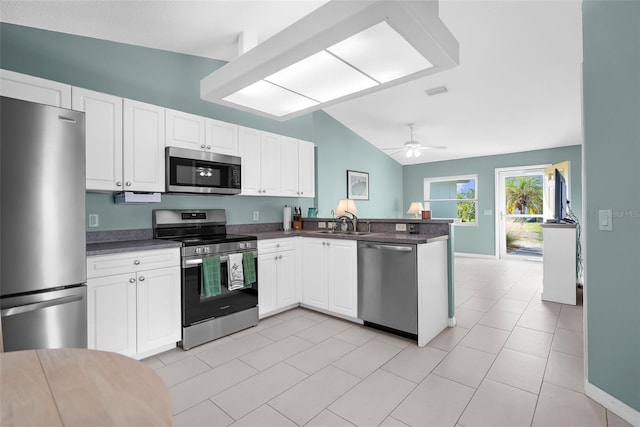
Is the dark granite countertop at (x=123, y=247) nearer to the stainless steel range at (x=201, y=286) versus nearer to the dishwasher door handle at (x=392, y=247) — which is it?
the stainless steel range at (x=201, y=286)

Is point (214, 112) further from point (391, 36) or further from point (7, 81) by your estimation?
point (391, 36)

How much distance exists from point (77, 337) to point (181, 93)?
103 inches

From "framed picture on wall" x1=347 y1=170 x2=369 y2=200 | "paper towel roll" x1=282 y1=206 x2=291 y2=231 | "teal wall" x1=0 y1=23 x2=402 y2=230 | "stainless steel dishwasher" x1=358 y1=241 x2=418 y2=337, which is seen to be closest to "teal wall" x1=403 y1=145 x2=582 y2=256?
"framed picture on wall" x1=347 y1=170 x2=369 y2=200

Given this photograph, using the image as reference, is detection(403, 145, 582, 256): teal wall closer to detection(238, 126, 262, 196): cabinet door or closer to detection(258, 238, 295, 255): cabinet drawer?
detection(258, 238, 295, 255): cabinet drawer

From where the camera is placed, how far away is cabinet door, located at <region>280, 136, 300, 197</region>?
4129 millimetres

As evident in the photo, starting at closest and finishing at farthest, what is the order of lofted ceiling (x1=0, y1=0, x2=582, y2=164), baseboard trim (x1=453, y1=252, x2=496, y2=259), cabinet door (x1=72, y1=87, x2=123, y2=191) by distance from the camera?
1. cabinet door (x1=72, y1=87, x2=123, y2=191)
2. lofted ceiling (x1=0, y1=0, x2=582, y2=164)
3. baseboard trim (x1=453, y1=252, x2=496, y2=259)

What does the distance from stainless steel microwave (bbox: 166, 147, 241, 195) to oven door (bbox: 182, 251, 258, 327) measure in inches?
30.1

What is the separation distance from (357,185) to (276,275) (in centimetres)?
368

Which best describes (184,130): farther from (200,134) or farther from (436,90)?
(436,90)

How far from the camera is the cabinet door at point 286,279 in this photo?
3570 millimetres

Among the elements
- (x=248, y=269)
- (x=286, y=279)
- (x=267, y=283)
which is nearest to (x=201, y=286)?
(x=248, y=269)

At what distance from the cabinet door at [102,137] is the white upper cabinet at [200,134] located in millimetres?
450

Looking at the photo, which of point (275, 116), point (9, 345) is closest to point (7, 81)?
point (9, 345)

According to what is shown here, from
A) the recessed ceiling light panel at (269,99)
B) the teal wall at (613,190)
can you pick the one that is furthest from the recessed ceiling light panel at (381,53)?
the teal wall at (613,190)
